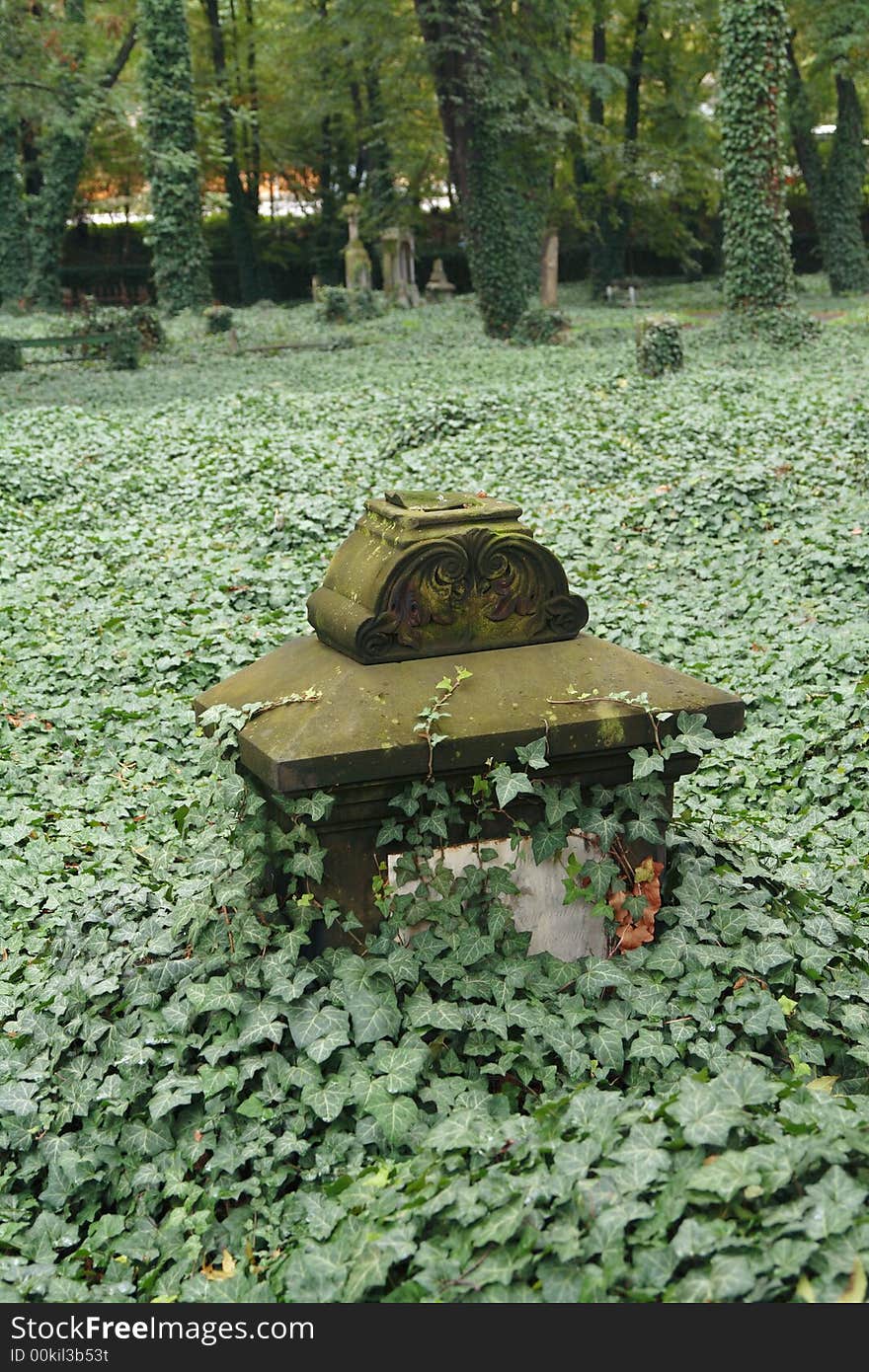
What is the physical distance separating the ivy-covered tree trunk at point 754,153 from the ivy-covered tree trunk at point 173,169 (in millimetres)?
11892

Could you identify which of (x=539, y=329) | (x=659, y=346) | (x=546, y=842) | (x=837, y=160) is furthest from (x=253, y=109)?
(x=546, y=842)

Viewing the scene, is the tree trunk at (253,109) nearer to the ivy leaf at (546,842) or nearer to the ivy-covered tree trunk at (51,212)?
the ivy-covered tree trunk at (51,212)

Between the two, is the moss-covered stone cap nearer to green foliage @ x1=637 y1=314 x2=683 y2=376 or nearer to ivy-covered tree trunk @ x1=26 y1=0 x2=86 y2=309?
green foliage @ x1=637 y1=314 x2=683 y2=376

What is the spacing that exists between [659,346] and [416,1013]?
1360cm

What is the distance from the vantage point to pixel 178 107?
2680 cm

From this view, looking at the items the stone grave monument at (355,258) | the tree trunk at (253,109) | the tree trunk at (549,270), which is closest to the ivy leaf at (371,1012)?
the tree trunk at (549,270)

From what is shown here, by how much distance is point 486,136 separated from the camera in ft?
67.7

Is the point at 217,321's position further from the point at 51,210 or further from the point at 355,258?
the point at 51,210

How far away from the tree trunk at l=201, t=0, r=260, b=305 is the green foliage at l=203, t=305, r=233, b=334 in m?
12.4

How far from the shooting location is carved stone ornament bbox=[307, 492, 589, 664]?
12.4 feet

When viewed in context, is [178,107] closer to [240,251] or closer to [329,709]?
[240,251]

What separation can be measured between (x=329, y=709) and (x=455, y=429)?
953 cm

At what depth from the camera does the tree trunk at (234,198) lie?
36.4 meters

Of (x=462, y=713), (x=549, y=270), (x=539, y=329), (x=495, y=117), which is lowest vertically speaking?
(x=462, y=713)
